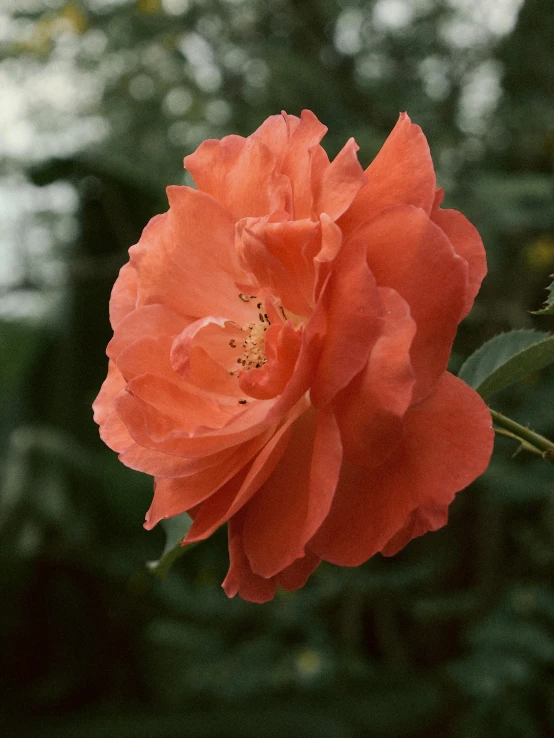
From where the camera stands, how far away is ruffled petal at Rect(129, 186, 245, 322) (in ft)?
1.92

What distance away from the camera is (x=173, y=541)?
627 mm

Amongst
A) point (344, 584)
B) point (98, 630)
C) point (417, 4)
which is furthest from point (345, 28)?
point (98, 630)

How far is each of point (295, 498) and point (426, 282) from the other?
16 centimetres

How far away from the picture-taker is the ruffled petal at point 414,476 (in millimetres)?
429

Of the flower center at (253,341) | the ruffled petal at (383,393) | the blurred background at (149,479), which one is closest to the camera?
the ruffled petal at (383,393)

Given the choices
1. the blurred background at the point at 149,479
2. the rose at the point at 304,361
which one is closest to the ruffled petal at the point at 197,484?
the rose at the point at 304,361

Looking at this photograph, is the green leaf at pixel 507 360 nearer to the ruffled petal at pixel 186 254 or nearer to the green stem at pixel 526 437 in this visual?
the green stem at pixel 526 437

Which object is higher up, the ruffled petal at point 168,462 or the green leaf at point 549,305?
the green leaf at point 549,305

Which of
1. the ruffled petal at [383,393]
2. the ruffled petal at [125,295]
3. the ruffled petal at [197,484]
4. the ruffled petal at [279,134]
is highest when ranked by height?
the ruffled petal at [279,134]

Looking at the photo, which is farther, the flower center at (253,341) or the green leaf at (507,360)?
the flower center at (253,341)

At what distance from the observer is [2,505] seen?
120 inches

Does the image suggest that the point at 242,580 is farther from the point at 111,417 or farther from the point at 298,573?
the point at 111,417

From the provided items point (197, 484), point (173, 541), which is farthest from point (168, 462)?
point (173, 541)

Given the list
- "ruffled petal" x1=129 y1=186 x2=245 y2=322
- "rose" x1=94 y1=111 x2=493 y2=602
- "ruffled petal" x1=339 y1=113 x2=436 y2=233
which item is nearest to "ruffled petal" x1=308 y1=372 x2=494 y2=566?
"rose" x1=94 y1=111 x2=493 y2=602
